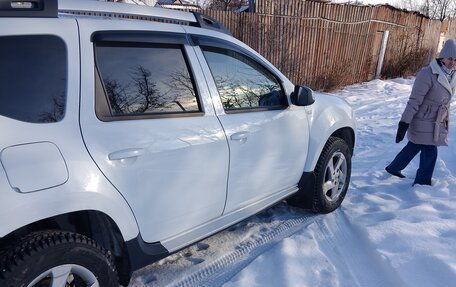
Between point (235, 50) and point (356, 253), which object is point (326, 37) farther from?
point (356, 253)

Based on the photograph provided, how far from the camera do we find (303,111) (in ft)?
10.2

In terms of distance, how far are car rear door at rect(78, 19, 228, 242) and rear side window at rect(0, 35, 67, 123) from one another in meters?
0.11

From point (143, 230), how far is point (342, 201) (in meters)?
2.40

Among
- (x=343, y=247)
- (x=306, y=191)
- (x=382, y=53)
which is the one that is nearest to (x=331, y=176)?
(x=306, y=191)

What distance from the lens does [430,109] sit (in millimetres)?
3975

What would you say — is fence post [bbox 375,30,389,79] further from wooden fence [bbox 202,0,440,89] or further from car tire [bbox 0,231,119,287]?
car tire [bbox 0,231,119,287]

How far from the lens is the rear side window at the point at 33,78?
159cm

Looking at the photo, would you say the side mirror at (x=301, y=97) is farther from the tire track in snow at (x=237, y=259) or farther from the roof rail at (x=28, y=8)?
the roof rail at (x=28, y=8)

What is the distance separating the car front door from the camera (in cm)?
251

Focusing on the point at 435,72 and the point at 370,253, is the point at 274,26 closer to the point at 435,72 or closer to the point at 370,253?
the point at 435,72

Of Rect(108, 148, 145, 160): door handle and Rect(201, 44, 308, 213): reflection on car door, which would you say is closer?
Rect(108, 148, 145, 160): door handle

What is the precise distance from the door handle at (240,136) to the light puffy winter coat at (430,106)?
7.76ft

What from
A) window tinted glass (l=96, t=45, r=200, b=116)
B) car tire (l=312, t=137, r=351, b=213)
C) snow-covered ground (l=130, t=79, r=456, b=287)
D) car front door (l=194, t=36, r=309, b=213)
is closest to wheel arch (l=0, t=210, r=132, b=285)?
snow-covered ground (l=130, t=79, r=456, b=287)

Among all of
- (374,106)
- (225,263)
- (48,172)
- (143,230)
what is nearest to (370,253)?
(225,263)
